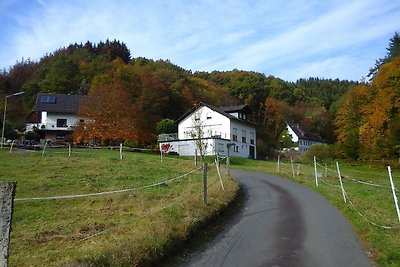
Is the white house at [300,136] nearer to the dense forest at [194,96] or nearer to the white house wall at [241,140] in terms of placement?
the dense forest at [194,96]

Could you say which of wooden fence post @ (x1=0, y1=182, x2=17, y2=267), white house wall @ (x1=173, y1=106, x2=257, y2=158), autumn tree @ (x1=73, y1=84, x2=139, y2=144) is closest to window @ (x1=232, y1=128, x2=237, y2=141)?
white house wall @ (x1=173, y1=106, x2=257, y2=158)

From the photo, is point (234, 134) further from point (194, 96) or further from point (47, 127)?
point (47, 127)

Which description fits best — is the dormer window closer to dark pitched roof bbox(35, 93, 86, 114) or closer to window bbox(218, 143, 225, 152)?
window bbox(218, 143, 225, 152)

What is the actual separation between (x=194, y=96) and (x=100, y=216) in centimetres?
6604

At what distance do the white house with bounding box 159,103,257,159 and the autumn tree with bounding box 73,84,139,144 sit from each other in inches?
210

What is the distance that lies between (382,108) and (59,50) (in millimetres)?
80431

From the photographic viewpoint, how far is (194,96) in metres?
78.4

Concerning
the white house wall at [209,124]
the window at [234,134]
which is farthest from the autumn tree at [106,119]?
the window at [234,134]

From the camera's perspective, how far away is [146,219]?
1082 cm

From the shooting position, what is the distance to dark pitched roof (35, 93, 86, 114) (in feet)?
216

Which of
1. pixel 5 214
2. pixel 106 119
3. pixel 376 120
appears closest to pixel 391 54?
pixel 376 120

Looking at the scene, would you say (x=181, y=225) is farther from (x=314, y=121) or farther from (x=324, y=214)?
(x=314, y=121)

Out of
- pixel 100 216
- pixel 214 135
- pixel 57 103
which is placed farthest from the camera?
pixel 57 103

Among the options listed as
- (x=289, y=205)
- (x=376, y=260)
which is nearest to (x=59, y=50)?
(x=289, y=205)
